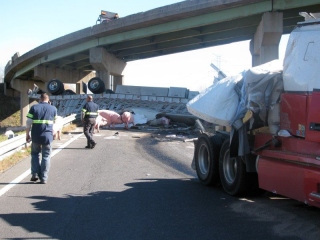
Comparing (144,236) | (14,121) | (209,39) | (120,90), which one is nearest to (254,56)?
(209,39)

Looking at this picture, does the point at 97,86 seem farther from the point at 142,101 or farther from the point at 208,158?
the point at 208,158

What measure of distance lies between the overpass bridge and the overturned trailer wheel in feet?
62.3

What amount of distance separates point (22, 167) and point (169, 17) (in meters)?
22.7

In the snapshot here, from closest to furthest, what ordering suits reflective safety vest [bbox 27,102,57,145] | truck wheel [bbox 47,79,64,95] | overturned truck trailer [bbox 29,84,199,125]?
reflective safety vest [bbox 27,102,57,145]
overturned truck trailer [bbox 29,84,199,125]
truck wheel [bbox 47,79,64,95]

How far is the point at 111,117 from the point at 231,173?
1681cm

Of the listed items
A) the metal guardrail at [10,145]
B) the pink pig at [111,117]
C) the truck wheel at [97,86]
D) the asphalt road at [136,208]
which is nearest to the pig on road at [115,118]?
the pink pig at [111,117]

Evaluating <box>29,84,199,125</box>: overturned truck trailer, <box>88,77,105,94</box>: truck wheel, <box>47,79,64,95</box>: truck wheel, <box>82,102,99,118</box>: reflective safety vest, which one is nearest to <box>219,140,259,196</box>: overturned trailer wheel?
<box>82,102,99,118</box>: reflective safety vest

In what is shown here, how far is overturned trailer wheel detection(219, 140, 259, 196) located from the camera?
816 centimetres

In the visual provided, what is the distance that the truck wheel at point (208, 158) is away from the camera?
9328 mm

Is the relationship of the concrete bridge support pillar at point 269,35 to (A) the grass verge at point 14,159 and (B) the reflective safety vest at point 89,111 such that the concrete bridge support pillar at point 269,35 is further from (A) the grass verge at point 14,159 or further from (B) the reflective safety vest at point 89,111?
(A) the grass verge at point 14,159

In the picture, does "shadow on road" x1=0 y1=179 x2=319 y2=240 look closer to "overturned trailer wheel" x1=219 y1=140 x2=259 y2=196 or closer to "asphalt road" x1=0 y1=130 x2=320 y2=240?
"asphalt road" x1=0 y1=130 x2=320 y2=240

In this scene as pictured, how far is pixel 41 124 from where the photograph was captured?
31.5 ft

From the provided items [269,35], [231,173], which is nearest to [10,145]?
[231,173]

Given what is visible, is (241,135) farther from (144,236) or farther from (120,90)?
(120,90)
